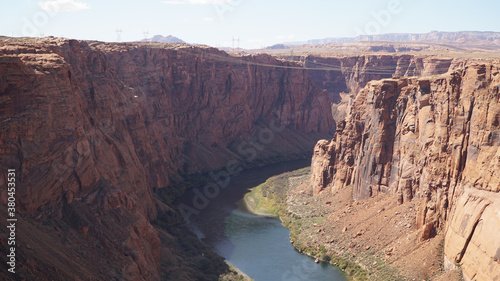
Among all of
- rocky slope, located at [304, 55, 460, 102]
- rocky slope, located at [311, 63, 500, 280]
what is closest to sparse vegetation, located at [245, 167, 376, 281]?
rocky slope, located at [311, 63, 500, 280]

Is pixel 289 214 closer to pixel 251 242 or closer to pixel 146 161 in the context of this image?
pixel 251 242

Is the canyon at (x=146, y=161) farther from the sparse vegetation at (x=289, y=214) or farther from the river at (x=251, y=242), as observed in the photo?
the sparse vegetation at (x=289, y=214)

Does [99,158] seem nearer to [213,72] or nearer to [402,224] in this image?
[402,224]

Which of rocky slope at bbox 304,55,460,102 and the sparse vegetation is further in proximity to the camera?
rocky slope at bbox 304,55,460,102

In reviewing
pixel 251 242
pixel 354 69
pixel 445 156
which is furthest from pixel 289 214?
pixel 354 69

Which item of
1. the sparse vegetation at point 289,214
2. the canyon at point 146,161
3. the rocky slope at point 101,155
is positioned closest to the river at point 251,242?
the sparse vegetation at point 289,214

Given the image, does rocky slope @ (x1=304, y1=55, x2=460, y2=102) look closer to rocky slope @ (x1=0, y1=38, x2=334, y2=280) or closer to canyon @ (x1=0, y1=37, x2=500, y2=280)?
rocky slope @ (x1=0, y1=38, x2=334, y2=280)
